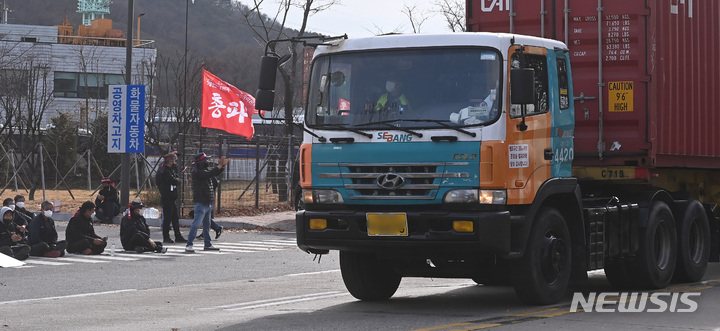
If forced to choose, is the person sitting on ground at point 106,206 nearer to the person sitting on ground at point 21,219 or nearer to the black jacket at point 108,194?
the black jacket at point 108,194

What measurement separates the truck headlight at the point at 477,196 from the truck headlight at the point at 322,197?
1.11m

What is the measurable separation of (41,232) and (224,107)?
1178cm

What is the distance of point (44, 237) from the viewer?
61.2 feet

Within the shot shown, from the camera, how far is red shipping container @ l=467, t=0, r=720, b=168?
1191 centimetres

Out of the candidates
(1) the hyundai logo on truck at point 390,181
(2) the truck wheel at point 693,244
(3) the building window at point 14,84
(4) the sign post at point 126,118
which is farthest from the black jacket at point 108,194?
(3) the building window at point 14,84

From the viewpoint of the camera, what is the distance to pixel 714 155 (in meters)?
13.7

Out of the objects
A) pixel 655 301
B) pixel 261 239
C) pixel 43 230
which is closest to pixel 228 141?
pixel 261 239

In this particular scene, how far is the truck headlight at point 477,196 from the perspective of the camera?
9773 millimetres

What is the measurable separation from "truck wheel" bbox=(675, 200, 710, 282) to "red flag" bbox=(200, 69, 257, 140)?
17.5m

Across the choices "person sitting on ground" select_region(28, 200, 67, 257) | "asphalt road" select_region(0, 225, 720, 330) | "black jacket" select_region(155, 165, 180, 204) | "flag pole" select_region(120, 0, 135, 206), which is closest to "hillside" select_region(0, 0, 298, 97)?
"flag pole" select_region(120, 0, 135, 206)

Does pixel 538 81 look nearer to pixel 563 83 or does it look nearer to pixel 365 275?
pixel 563 83

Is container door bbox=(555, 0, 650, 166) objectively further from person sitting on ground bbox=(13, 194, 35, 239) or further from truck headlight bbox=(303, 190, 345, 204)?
person sitting on ground bbox=(13, 194, 35, 239)

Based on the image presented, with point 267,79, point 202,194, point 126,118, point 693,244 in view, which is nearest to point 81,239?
point 202,194

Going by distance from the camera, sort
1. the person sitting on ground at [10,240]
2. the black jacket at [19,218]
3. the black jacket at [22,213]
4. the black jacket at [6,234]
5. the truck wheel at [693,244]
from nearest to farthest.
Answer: the truck wheel at [693,244] < the person sitting on ground at [10,240] < the black jacket at [6,234] < the black jacket at [19,218] < the black jacket at [22,213]
